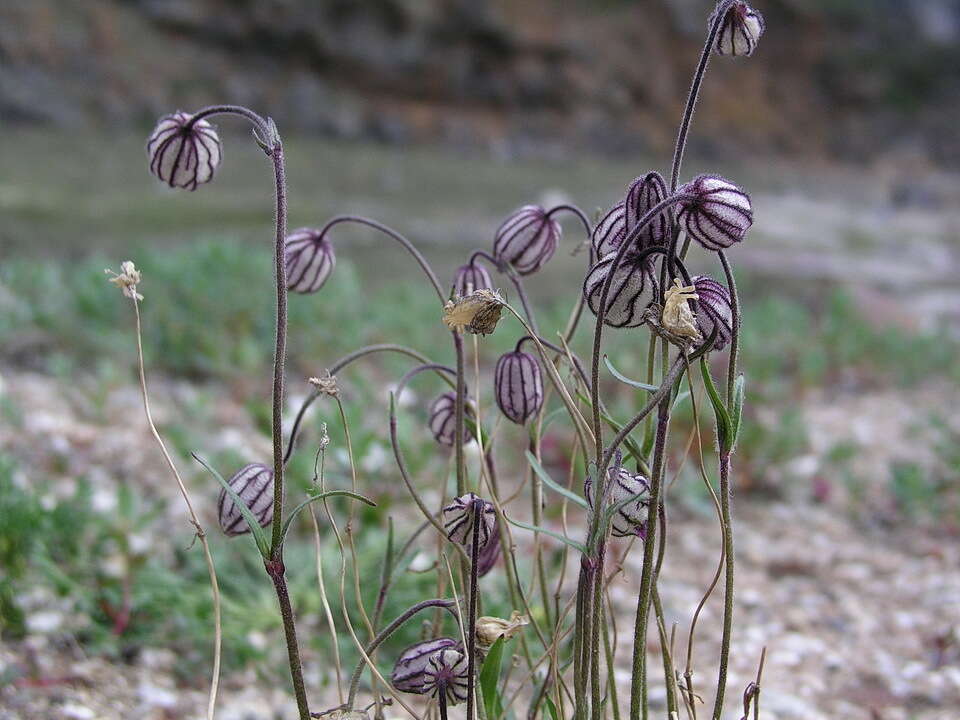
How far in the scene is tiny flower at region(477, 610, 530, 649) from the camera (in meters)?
1.04

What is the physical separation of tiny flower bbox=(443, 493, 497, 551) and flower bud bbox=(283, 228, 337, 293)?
13.4 inches

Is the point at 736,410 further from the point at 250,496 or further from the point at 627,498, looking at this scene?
the point at 250,496

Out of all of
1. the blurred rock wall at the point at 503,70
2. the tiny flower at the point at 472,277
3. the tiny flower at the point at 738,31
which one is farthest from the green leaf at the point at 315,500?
the blurred rock wall at the point at 503,70

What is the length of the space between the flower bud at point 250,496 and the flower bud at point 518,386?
27 centimetres

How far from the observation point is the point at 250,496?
118cm

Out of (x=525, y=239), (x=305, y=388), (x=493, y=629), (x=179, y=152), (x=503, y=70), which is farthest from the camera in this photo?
(x=503, y=70)

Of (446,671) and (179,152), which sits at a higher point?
(179,152)

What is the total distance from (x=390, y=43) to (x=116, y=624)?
1016cm

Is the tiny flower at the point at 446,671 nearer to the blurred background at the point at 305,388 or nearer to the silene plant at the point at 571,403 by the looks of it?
the silene plant at the point at 571,403

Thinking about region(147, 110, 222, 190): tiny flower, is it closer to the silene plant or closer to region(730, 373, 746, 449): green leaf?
the silene plant

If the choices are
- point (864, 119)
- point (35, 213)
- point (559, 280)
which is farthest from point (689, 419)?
point (864, 119)

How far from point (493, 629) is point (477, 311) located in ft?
1.01

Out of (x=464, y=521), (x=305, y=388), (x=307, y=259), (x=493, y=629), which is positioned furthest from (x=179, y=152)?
(x=305, y=388)

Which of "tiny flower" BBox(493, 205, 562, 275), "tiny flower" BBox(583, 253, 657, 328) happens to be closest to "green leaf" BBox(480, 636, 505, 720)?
"tiny flower" BBox(583, 253, 657, 328)
